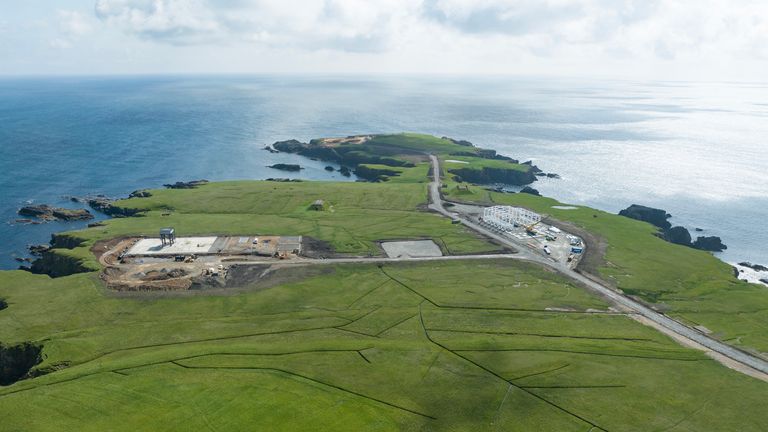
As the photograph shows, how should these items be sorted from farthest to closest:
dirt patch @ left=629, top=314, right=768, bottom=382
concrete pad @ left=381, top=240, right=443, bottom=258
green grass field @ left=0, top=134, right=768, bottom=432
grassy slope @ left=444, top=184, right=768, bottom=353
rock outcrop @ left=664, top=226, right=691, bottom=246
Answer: rock outcrop @ left=664, top=226, right=691, bottom=246 → concrete pad @ left=381, top=240, right=443, bottom=258 → grassy slope @ left=444, top=184, right=768, bottom=353 → dirt patch @ left=629, top=314, right=768, bottom=382 → green grass field @ left=0, top=134, right=768, bottom=432

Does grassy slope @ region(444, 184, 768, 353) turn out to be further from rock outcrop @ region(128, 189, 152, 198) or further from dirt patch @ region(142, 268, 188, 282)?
rock outcrop @ region(128, 189, 152, 198)

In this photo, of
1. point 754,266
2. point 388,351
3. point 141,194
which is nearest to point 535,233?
point 754,266

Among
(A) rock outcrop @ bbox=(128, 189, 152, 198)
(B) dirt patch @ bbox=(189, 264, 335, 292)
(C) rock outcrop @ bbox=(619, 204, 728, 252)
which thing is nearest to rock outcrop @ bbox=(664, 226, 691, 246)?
(C) rock outcrop @ bbox=(619, 204, 728, 252)

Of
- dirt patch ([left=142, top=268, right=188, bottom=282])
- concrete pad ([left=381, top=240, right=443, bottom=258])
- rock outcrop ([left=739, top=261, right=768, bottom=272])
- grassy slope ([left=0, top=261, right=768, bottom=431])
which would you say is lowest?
rock outcrop ([left=739, top=261, right=768, bottom=272])

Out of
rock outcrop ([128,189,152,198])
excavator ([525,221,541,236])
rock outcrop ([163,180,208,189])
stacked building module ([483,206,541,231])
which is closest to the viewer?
excavator ([525,221,541,236])

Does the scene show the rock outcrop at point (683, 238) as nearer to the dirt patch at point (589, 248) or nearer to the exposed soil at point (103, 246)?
the dirt patch at point (589, 248)

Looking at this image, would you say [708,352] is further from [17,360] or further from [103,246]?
[103,246]
